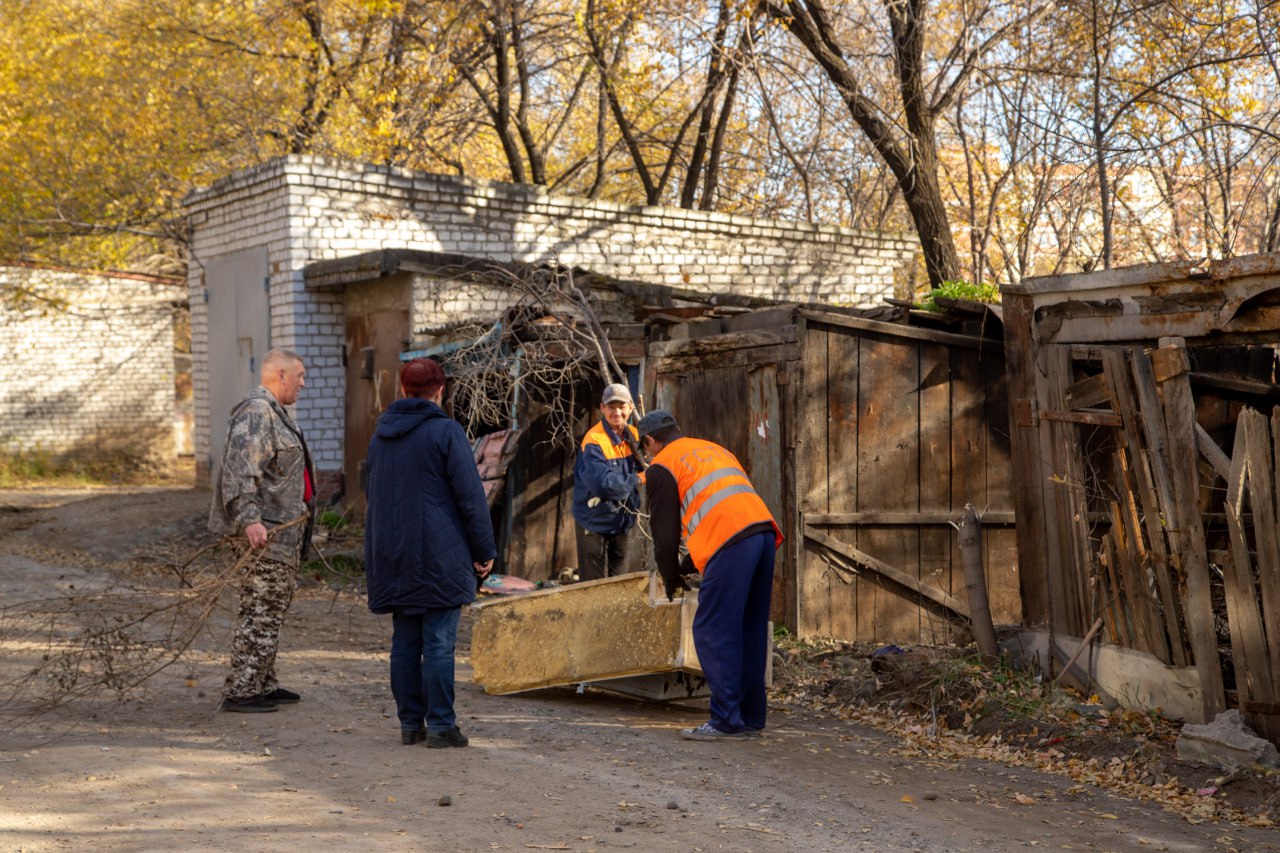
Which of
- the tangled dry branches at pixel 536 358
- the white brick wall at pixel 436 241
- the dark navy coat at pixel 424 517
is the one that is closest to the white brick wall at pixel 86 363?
the white brick wall at pixel 436 241

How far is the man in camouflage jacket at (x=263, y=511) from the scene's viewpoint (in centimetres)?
650

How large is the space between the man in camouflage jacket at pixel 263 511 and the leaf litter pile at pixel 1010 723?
2.84 meters

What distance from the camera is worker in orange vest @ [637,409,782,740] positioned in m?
6.24

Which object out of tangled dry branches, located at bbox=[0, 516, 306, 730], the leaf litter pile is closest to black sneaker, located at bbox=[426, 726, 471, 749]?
tangled dry branches, located at bbox=[0, 516, 306, 730]

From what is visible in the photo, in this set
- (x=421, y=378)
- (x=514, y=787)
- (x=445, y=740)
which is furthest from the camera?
(x=421, y=378)

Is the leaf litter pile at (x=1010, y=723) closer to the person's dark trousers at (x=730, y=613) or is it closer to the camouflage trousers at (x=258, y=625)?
the person's dark trousers at (x=730, y=613)

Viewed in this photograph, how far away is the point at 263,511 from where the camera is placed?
659cm

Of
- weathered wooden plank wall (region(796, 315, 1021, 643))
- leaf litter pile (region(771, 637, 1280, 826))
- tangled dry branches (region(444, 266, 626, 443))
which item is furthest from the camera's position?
tangled dry branches (region(444, 266, 626, 443))

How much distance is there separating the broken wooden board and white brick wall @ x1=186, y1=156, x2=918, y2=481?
22.5 feet

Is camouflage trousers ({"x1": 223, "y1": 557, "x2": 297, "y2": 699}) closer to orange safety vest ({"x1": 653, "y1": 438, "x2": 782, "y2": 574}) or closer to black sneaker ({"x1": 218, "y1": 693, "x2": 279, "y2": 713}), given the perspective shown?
black sneaker ({"x1": 218, "y1": 693, "x2": 279, "y2": 713})

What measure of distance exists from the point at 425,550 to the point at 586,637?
118 centimetres

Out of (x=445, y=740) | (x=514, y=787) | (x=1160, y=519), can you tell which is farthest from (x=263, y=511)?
(x=1160, y=519)

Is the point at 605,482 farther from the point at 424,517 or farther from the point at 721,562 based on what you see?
the point at 424,517

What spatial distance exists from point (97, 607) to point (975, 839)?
506 cm
